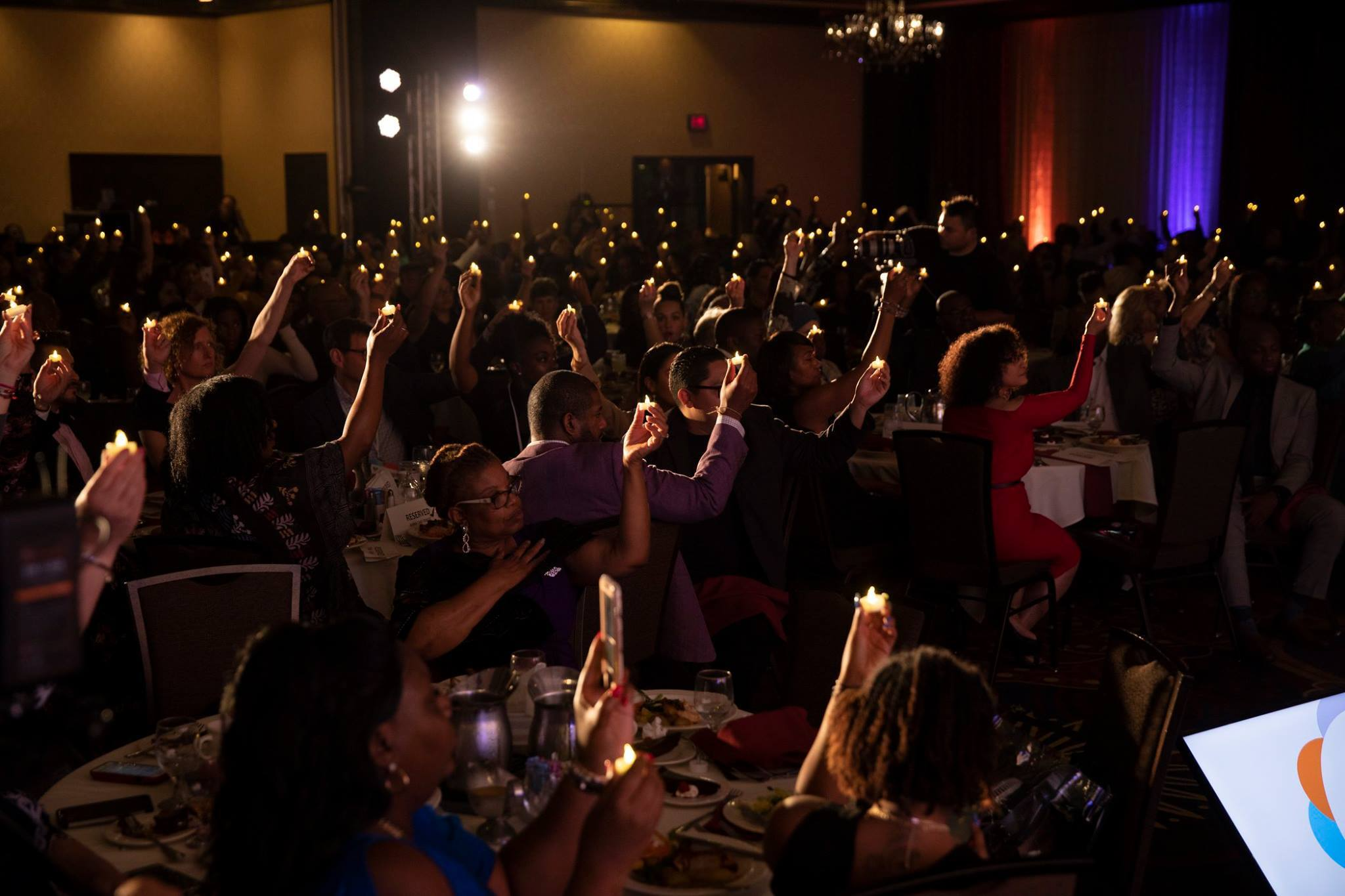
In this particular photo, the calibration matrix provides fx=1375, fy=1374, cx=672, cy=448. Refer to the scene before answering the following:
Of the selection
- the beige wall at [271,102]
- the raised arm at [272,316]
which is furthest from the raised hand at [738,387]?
the beige wall at [271,102]

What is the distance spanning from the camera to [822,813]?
2.02 m

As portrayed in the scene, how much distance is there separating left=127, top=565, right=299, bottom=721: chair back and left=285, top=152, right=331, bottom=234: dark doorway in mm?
13353

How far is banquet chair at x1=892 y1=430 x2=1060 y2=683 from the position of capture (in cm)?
500

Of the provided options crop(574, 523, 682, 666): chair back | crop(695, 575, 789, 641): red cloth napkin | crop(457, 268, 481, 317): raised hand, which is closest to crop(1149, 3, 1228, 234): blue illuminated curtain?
crop(457, 268, 481, 317): raised hand

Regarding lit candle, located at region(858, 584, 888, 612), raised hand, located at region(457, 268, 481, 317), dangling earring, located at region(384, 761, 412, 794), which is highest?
raised hand, located at region(457, 268, 481, 317)

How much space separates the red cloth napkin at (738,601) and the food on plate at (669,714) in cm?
125

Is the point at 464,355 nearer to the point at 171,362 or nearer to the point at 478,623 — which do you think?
the point at 171,362

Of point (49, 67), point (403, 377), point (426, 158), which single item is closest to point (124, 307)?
point (403, 377)

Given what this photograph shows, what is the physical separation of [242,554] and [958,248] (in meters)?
5.39

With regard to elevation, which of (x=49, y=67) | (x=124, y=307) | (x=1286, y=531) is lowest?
(x=1286, y=531)

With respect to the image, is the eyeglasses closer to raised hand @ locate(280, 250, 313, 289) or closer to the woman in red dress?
raised hand @ locate(280, 250, 313, 289)

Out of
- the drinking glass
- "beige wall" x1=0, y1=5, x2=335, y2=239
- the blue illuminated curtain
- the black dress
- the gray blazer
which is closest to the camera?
the drinking glass

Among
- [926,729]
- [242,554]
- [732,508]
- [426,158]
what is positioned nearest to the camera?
[926,729]

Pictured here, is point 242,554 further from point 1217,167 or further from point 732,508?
point 1217,167
